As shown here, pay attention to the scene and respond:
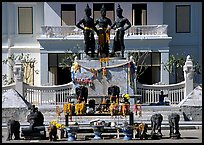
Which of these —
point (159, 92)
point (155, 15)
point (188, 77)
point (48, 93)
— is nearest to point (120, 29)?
point (159, 92)

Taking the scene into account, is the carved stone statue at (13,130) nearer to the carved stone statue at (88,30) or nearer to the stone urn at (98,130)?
the stone urn at (98,130)

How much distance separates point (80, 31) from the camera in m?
42.8

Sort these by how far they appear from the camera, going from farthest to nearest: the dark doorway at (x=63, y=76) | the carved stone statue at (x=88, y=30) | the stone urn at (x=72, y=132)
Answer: the dark doorway at (x=63, y=76) → the carved stone statue at (x=88, y=30) → the stone urn at (x=72, y=132)

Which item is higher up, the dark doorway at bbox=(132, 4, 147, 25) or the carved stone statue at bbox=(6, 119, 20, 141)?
the dark doorway at bbox=(132, 4, 147, 25)

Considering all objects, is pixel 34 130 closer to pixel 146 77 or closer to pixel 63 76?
pixel 63 76

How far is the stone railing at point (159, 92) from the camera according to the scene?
33281 millimetres

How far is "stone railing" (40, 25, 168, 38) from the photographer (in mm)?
42500

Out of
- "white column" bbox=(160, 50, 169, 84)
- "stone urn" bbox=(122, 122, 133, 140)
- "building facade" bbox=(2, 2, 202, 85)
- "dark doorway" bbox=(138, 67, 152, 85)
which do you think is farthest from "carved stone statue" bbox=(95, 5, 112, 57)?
"dark doorway" bbox=(138, 67, 152, 85)

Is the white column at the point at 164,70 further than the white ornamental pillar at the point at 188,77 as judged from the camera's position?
Yes

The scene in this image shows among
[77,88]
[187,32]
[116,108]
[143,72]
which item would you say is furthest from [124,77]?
[187,32]

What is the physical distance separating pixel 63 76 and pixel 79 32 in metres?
3.24

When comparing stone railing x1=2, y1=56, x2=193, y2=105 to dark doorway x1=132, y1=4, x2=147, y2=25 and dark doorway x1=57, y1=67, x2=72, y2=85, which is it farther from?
dark doorway x1=132, y1=4, x2=147, y2=25

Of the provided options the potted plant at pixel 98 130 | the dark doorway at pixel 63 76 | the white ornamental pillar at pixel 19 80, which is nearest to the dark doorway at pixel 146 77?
the dark doorway at pixel 63 76

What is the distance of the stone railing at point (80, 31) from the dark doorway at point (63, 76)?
2.41m
